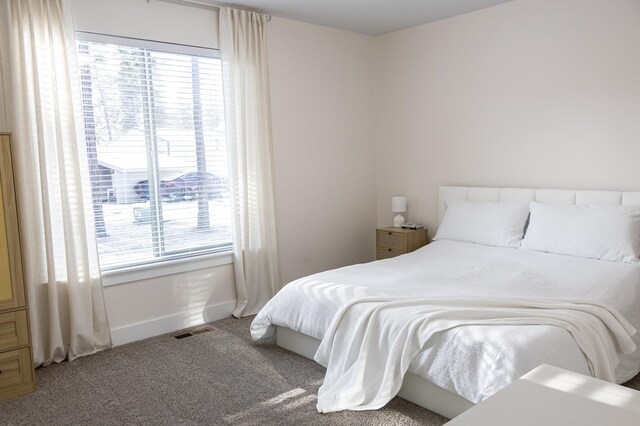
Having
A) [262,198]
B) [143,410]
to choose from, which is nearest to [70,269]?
[143,410]

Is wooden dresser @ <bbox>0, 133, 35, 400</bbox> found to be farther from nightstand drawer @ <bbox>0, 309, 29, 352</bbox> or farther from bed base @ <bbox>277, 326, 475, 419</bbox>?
bed base @ <bbox>277, 326, 475, 419</bbox>

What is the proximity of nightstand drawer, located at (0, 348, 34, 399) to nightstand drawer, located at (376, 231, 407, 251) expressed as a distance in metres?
3.22

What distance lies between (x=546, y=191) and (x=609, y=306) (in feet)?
5.12

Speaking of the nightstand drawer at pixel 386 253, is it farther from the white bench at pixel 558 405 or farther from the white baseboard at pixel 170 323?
the white bench at pixel 558 405

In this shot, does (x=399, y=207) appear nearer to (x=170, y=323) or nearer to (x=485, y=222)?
(x=485, y=222)

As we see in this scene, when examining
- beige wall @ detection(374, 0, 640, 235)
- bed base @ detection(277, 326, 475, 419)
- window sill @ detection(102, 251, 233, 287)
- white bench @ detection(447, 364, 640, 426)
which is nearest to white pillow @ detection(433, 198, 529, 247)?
beige wall @ detection(374, 0, 640, 235)

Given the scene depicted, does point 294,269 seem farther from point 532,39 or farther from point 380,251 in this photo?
point 532,39

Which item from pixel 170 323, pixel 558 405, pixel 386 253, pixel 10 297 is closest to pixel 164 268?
pixel 170 323

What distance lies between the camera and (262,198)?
4.65 meters

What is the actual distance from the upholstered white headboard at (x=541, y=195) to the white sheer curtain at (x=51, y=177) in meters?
3.19

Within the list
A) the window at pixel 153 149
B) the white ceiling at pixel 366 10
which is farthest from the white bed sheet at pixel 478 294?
the white ceiling at pixel 366 10

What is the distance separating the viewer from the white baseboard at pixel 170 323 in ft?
13.1

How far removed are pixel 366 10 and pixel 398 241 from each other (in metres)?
2.17

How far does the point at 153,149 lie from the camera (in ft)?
13.5
